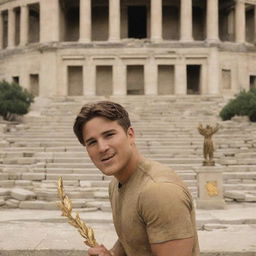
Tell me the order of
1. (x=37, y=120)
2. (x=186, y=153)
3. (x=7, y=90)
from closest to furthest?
(x=186, y=153) < (x=37, y=120) < (x=7, y=90)

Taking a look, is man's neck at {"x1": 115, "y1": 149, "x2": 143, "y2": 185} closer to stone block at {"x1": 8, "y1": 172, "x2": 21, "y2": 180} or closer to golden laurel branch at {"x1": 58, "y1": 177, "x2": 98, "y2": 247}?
golden laurel branch at {"x1": 58, "y1": 177, "x2": 98, "y2": 247}

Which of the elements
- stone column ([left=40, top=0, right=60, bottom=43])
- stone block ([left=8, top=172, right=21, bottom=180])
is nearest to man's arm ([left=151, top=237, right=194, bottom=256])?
stone block ([left=8, top=172, right=21, bottom=180])

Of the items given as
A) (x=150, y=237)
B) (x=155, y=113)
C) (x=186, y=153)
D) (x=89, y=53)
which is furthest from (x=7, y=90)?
(x=150, y=237)

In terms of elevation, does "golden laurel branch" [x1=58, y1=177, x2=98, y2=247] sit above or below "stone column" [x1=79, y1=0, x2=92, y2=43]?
below

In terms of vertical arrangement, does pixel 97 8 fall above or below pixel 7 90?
above

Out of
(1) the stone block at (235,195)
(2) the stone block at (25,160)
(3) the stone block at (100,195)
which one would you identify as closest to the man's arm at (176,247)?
(3) the stone block at (100,195)

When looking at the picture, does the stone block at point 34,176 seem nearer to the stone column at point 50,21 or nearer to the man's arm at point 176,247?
the man's arm at point 176,247

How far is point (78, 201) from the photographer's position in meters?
14.3

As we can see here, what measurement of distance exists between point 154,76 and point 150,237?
39179 mm

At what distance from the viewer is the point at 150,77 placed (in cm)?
4134

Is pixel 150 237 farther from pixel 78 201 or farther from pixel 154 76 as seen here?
pixel 154 76

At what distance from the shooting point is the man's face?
272cm

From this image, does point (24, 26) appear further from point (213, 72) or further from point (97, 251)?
point (97, 251)

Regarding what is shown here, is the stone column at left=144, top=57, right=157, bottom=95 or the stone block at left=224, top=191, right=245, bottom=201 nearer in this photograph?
the stone block at left=224, top=191, right=245, bottom=201
